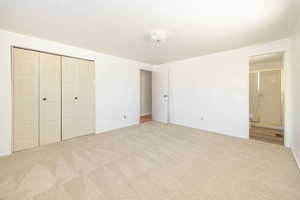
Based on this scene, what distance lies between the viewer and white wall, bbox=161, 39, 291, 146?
305cm

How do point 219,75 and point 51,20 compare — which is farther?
point 219,75

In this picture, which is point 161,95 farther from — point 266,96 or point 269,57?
point 266,96

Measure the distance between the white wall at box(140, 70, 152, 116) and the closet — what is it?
3013 mm

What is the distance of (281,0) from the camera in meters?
Answer: 1.51

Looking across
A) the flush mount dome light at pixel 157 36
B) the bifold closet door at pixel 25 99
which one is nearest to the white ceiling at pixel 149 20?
the flush mount dome light at pixel 157 36

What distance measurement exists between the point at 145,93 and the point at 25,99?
Answer: 4.44 meters

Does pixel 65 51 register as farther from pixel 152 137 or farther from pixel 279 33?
pixel 279 33

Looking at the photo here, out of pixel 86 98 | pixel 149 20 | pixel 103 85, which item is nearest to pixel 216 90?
pixel 149 20

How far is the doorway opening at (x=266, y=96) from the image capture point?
157 inches

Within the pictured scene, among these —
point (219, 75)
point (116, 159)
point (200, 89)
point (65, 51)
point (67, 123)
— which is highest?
point (65, 51)

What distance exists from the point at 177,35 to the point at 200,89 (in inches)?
76.0

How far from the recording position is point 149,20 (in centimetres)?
191

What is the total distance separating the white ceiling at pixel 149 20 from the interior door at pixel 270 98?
7.05 feet

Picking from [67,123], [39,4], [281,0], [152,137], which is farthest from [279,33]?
[67,123]
